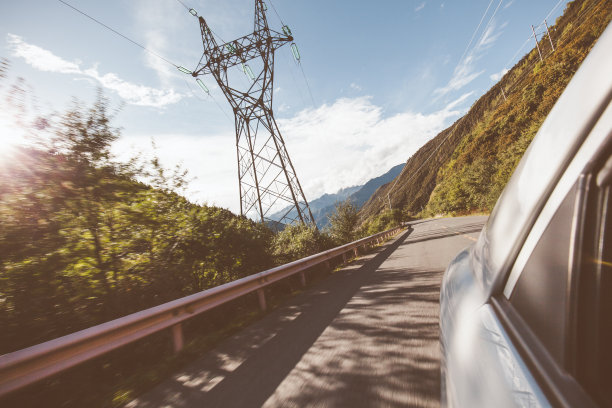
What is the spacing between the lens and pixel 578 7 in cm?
7425

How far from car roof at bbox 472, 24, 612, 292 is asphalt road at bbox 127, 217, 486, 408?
1.59 m

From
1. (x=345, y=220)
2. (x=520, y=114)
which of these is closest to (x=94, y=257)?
(x=345, y=220)

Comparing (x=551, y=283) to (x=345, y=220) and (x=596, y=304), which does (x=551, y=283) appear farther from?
(x=345, y=220)

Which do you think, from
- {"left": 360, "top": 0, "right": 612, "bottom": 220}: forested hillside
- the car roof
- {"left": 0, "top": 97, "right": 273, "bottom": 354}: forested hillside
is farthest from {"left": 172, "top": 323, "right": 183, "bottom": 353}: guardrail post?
{"left": 360, "top": 0, "right": 612, "bottom": 220}: forested hillside

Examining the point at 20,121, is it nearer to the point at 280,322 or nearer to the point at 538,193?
the point at 280,322

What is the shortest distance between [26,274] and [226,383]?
2.88 m

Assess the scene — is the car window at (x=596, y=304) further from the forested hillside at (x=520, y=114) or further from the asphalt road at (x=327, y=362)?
the forested hillside at (x=520, y=114)

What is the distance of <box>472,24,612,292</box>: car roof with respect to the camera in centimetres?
64

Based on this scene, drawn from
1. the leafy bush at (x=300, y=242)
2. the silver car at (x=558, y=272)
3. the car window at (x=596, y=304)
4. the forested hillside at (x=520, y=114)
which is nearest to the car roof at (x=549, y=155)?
the silver car at (x=558, y=272)

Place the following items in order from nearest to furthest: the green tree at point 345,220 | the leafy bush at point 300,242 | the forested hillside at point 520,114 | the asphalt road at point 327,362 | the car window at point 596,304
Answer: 1. the car window at point 596,304
2. the asphalt road at point 327,362
3. the leafy bush at point 300,242
4. the green tree at point 345,220
5. the forested hillside at point 520,114

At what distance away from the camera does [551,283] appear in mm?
800

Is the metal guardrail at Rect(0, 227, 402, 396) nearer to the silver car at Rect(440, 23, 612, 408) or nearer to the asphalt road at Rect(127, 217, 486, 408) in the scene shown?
the asphalt road at Rect(127, 217, 486, 408)

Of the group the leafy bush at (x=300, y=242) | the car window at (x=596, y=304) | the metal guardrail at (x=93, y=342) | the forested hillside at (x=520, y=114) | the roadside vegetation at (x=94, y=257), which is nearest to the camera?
the car window at (x=596, y=304)

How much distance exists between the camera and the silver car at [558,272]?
633 mm
